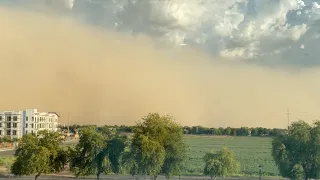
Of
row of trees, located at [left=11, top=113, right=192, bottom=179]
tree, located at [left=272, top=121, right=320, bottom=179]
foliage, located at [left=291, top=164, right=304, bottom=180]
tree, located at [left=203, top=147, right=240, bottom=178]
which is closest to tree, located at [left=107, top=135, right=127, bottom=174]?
row of trees, located at [left=11, top=113, right=192, bottom=179]

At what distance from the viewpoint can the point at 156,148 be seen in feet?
177

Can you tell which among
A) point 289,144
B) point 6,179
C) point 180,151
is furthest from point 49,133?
point 289,144

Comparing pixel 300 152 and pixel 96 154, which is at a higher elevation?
pixel 300 152

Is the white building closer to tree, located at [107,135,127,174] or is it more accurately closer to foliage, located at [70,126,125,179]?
foliage, located at [70,126,125,179]

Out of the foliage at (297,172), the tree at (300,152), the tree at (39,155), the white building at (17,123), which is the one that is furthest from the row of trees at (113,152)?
Answer: the white building at (17,123)

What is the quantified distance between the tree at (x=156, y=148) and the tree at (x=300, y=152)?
12.6 meters

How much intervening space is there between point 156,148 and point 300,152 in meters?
Answer: 18.1

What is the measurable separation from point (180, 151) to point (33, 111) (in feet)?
426

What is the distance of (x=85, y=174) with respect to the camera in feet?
193

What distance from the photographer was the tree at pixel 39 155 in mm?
54328

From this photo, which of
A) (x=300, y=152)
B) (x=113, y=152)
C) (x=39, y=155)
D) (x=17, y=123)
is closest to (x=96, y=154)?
(x=113, y=152)

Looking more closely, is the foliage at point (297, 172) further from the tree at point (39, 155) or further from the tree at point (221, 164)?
the tree at point (39, 155)

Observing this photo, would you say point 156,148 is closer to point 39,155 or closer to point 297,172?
point 39,155

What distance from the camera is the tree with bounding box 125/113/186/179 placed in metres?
53.9
